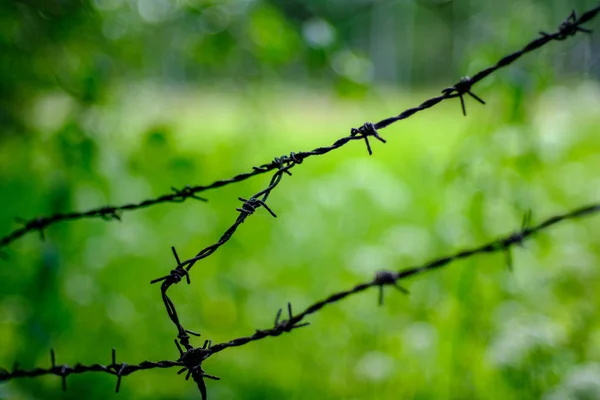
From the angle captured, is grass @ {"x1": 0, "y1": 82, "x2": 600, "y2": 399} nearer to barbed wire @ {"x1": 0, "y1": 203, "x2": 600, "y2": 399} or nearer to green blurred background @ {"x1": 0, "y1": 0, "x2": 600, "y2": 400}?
green blurred background @ {"x1": 0, "y1": 0, "x2": 600, "y2": 400}

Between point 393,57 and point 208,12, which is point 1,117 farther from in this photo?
point 393,57

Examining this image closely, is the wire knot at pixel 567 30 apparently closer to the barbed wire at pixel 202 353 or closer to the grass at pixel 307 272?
the barbed wire at pixel 202 353

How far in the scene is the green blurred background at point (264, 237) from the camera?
71.9 inches

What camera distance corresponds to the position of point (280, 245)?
3.07m

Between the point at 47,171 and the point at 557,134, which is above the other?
the point at 557,134

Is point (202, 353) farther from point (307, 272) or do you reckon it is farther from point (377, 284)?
point (307, 272)

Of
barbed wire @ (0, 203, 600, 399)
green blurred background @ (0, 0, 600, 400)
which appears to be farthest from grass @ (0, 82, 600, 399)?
barbed wire @ (0, 203, 600, 399)

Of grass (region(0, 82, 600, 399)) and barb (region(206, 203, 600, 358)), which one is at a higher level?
grass (region(0, 82, 600, 399))

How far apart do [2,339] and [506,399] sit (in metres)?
2.00

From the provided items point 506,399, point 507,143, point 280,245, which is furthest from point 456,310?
point 280,245

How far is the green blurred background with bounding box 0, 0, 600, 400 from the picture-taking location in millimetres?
1827

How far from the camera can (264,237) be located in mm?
2955

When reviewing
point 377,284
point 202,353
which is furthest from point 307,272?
point 202,353

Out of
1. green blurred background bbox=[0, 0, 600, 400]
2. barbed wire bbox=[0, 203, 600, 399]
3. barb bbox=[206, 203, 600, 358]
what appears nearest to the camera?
barbed wire bbox=[0, 203, 600, 399]
